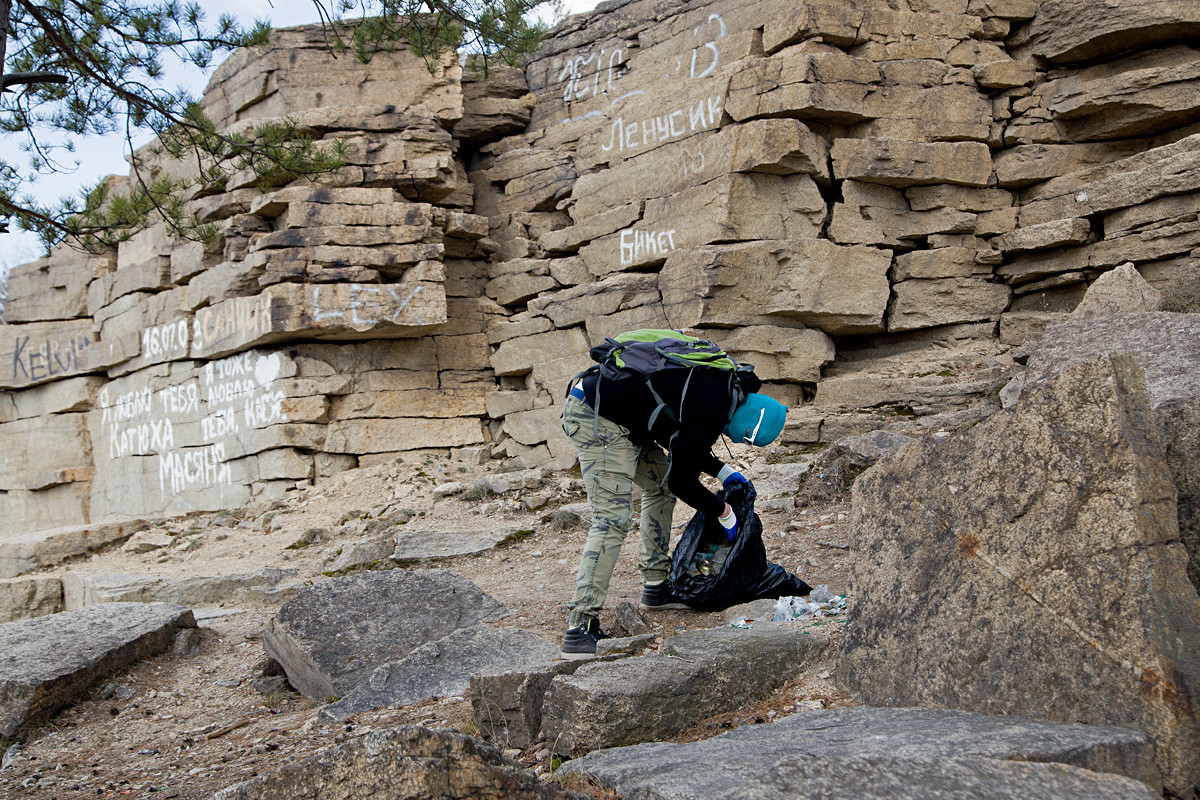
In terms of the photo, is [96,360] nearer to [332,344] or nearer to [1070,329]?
[332,344]

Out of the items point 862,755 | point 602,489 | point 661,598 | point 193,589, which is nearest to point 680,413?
point 602,489

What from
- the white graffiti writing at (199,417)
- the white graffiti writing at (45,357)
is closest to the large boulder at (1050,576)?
the white graffiti writing at (199,417)

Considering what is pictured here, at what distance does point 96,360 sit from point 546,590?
8703mm

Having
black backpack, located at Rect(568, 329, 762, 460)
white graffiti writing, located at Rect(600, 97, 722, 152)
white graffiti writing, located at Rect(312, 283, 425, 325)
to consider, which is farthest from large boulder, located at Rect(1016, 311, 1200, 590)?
white graffiti writing, located at Rect(312, 283, 425, 325)

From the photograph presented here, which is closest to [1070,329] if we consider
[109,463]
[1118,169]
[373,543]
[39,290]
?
[1118,169]

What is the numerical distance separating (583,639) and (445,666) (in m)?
0.60

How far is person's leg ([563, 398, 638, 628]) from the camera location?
410 centimetres

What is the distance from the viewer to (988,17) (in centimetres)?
874

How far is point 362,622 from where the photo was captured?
4523 millimetres

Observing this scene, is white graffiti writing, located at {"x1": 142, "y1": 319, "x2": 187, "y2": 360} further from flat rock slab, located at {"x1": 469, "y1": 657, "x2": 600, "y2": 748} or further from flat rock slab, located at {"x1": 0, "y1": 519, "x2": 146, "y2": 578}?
flat rock slab, located at {"x1": 469, "y1": 657, "x2": 600, "y2": 748}

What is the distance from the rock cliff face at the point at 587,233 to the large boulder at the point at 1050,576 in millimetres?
5062

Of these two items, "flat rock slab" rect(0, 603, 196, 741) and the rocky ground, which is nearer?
the rocky ground

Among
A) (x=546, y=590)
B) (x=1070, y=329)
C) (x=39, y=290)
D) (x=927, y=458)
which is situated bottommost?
(x=546, y=590)

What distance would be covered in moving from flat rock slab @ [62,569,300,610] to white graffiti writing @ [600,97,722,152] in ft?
17.0
